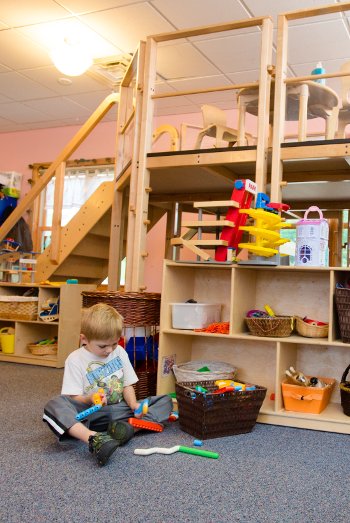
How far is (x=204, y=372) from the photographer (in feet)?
9.02

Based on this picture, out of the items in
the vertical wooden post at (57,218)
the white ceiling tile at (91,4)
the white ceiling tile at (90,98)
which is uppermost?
the white ceiling tile at (91,4)

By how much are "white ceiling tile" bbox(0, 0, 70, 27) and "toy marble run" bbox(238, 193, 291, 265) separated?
2.48 metres

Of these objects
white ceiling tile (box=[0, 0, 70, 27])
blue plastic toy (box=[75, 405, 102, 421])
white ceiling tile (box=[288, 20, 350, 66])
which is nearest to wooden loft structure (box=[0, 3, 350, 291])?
white ceiling tile (box=[0, 0, 70, 27])

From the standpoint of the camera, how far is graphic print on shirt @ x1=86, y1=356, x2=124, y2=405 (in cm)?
229

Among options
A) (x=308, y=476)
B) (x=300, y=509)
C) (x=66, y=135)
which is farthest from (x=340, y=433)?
(x=66, y=135)

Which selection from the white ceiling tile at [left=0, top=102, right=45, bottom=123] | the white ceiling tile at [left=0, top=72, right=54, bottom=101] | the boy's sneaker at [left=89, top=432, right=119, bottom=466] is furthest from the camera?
the white ceiling tile at [left=0, top=102, right=45, bottom=123]

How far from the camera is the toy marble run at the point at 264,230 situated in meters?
2.61

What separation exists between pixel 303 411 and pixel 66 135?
519 cm

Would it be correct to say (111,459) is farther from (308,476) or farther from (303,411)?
(303,411)

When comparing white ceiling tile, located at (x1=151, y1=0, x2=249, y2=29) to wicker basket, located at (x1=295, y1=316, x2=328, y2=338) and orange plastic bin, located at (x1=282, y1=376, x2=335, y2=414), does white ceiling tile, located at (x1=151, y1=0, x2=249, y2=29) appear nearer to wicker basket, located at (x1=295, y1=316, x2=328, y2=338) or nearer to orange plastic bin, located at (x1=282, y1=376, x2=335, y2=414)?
wicker basket, located at (x1=295, y1=316, x2=328, y2=338)

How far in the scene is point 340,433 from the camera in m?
2.53

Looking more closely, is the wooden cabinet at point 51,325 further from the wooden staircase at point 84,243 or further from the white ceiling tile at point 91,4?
the white ceiling tile at point 91,4

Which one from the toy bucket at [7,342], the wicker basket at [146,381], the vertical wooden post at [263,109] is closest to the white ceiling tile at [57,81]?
the toy bucket at [7,342]

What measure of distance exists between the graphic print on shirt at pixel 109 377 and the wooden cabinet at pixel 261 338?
475 millimetres
